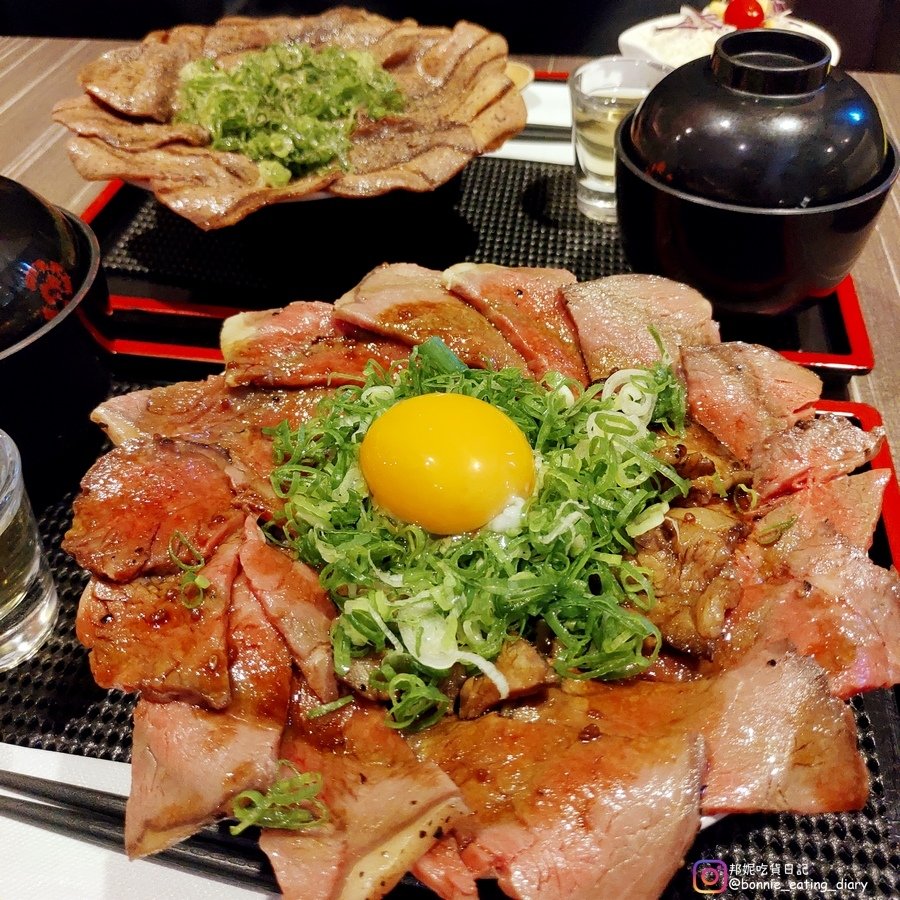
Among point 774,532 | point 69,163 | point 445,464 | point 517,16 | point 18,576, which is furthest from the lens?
point 517,16

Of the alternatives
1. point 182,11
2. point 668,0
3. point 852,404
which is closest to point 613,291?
point 852,404

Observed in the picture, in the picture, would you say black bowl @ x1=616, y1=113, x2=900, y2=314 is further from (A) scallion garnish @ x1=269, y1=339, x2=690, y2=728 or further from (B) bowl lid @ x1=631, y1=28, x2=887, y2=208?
(A) scallion garnish @ x1=269, y1=339, x2=690, y2=728

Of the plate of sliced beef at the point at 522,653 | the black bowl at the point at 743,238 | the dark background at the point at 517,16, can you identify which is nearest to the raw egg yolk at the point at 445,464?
the plate of sliced beef at the point at 522,653

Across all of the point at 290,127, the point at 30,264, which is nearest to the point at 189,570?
the point at 30,264

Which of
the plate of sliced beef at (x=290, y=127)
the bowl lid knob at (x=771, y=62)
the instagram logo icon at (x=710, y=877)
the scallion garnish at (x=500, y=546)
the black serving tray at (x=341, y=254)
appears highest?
the bowl lid knob at (x=771, y=62)

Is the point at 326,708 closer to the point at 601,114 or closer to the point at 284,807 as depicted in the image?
the point at 284,807

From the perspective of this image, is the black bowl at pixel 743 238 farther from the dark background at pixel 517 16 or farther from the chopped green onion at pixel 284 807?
the dark background at pixel 517 16
